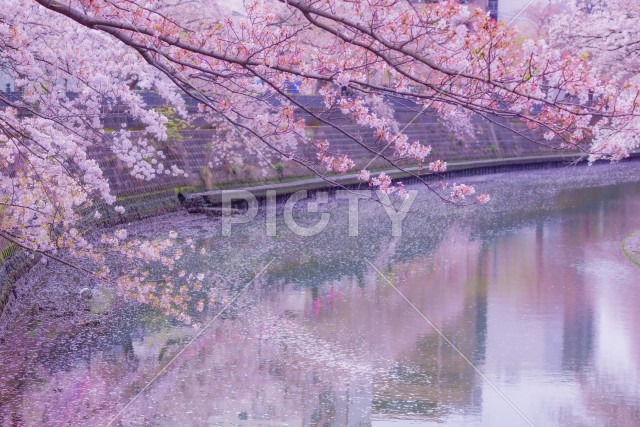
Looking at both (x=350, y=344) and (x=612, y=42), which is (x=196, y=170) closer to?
(x=612, y=42)

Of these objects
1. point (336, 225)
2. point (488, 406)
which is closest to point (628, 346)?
point (488, 406)

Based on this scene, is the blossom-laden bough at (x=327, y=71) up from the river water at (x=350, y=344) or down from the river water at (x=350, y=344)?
up

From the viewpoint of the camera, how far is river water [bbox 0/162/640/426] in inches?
347

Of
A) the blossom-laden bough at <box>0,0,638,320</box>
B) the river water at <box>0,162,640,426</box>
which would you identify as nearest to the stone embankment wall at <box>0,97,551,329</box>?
the river water at <box>0,162,640,426</box>

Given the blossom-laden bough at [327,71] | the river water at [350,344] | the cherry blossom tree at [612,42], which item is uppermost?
the cherry blossom tree at [612,42]

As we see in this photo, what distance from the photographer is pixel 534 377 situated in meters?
9.85

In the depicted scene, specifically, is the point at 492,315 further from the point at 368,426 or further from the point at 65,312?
the point at 65,312

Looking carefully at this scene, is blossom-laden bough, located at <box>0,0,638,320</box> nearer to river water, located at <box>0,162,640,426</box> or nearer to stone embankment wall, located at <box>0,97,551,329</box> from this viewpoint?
river water, located at <box>0,162,640,426</box>

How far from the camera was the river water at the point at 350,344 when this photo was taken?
8805 mm

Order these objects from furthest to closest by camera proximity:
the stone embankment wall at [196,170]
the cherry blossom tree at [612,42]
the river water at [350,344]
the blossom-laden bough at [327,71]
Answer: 1. the cherry blossom tree at [612,42]
2. the stone embankment wall at [196,170]
3. the river water at [350,344]
4. the blossom-laden bough at [327,71]

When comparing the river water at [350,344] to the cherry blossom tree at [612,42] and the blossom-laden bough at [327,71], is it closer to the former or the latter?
the blossom-laden bough at [327,71]

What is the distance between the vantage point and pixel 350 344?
11.3 metres

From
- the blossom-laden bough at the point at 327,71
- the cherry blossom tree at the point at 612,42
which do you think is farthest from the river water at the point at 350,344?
the cherry blossom tree at the point at 612,42

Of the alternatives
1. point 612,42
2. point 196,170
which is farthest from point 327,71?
point 196,170
